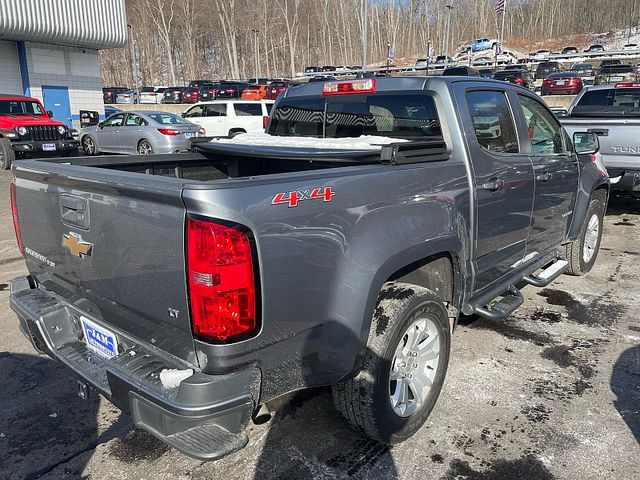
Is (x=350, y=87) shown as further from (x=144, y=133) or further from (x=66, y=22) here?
(x=66, y=22)

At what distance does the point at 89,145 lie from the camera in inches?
671

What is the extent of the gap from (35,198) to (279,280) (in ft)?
5.35

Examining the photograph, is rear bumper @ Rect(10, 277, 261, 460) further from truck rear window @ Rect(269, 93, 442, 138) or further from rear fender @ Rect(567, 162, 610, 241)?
rear fender @ Rect(567, 162, 610, 241)

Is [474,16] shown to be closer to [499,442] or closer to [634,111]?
[634,111]

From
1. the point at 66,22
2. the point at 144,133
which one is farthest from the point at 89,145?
the point at 66,22

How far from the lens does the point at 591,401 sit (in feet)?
10.9

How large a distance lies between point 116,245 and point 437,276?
6.25 ft

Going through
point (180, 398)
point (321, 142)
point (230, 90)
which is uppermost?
point (230, 90)

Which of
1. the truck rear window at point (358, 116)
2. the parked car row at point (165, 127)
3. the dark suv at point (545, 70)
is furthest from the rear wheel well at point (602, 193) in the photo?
the dark suv at point (545, 70)

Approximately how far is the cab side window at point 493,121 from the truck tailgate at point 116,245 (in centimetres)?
223

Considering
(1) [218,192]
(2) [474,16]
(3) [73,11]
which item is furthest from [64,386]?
(2) [474,16]

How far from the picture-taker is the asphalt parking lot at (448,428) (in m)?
2.72

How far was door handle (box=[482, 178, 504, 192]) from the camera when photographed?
332 centimetres

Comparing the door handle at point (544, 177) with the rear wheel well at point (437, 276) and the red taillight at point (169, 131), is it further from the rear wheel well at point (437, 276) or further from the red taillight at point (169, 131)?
the red taillight at point (169, 131)
